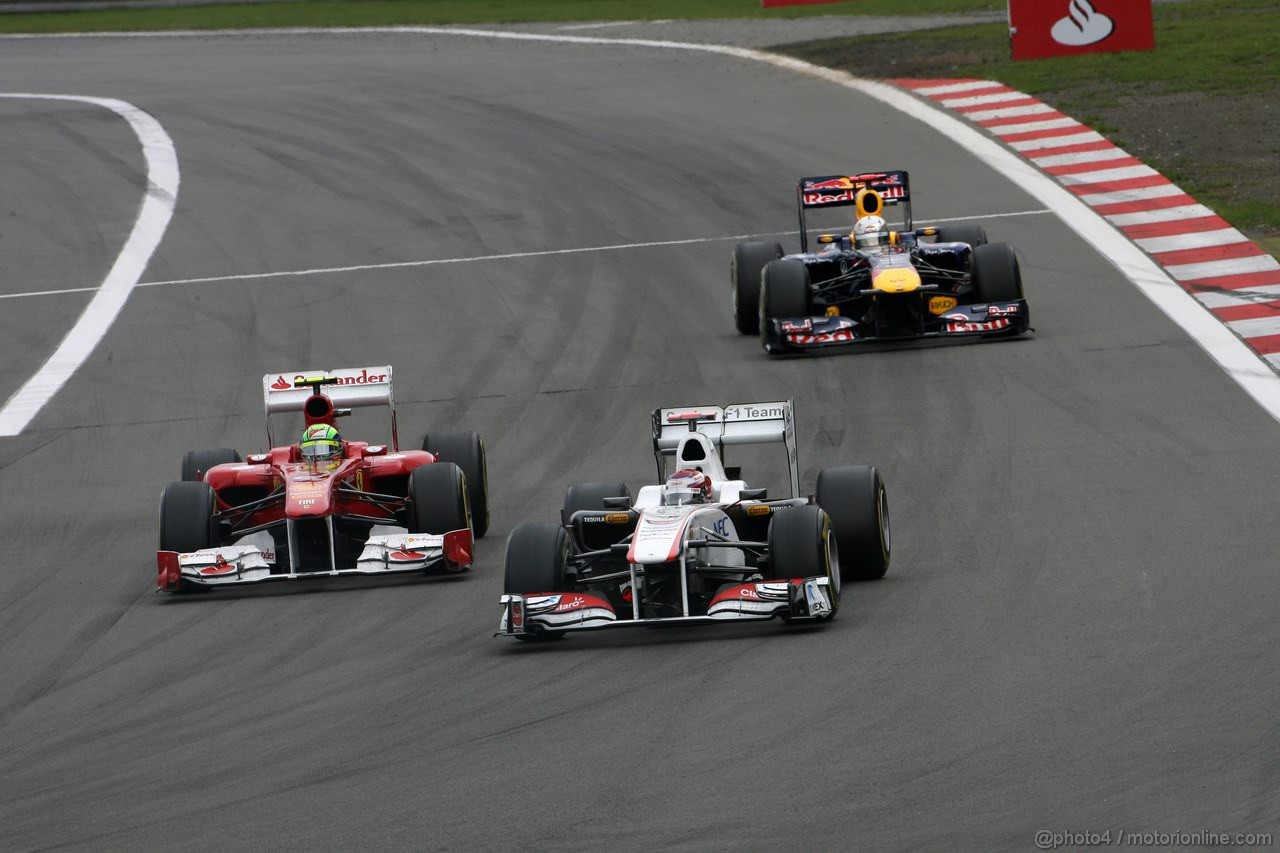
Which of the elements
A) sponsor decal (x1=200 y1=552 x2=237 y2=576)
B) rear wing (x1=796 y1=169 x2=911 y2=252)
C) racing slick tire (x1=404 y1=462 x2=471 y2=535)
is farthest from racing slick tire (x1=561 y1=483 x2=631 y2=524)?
rear wing (x1=796 y1=169 x2=911 y2=252)

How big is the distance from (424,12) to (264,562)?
119 feet

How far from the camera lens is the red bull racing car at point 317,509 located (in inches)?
541

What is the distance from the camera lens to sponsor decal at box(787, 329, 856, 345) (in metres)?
20.4

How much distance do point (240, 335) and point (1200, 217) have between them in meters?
12.0

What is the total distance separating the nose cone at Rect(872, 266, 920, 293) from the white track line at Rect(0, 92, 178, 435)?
893 centimetres

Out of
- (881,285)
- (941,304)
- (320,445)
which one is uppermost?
(881,285)

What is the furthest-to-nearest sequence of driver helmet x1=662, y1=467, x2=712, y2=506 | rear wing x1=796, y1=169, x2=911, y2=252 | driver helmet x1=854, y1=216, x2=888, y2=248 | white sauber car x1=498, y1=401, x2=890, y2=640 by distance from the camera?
1. rear wing x1=796, y1=169, x2=911, y2=252
2. driver helmet x1=854, y1=216, x2=888, y2=248
3. driver helmet x1=662, y1=467, x2=712, y2=506
4. white sauber car x1=498, y1=401, x2=890, y2=640

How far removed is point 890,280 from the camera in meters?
20.0

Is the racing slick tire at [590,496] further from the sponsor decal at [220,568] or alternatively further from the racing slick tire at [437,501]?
the sponsor decal at [220,568]

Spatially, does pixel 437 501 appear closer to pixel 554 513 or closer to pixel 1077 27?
pixel 554 513

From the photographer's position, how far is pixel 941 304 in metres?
20.8

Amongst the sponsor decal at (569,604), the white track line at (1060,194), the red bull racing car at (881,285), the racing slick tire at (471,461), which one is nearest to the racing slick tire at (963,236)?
the red bull racing car at (881,285)

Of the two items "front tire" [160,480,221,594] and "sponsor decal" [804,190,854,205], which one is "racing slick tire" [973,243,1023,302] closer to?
"sponsor decal" [804,190,854,205]

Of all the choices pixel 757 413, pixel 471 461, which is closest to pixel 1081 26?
pixel 471 461
